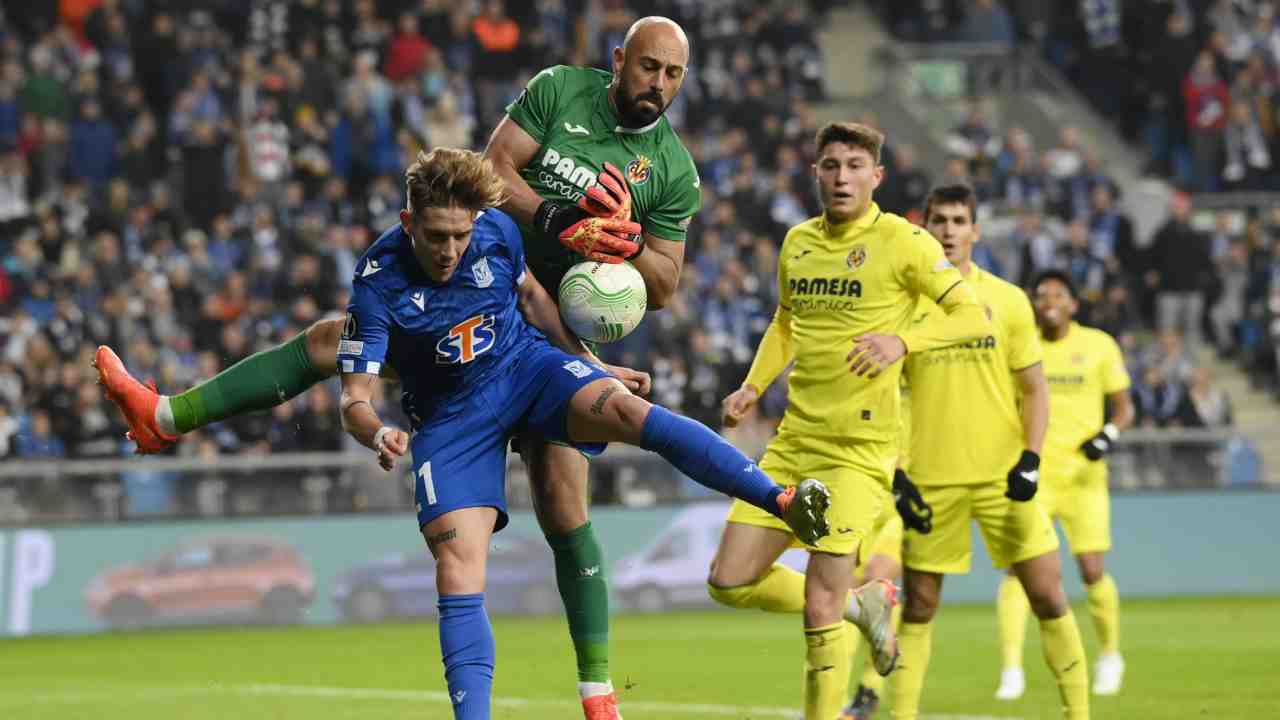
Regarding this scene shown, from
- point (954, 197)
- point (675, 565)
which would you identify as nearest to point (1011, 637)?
point (954, 197)

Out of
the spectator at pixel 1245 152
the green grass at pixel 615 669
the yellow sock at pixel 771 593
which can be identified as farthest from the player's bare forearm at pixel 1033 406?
the spectator at pixel 1245 152

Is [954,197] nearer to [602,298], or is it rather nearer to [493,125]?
[602,298]

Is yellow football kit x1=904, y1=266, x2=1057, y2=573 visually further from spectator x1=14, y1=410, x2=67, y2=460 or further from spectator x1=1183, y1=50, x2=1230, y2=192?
spectator x1=1183, y1=50, x2=1230, y2=192

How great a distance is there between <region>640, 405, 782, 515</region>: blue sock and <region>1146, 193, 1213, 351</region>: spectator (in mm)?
16184

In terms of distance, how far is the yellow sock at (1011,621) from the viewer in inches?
481

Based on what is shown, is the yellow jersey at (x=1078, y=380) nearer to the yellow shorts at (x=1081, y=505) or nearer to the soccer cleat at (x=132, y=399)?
the yellow shorts at (x=1081, y=505)

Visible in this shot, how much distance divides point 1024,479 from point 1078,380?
420 cm

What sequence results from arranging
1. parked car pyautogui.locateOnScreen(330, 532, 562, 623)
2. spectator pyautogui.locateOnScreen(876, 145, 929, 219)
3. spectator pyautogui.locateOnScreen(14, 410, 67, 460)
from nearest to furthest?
spectator pyautogui.locateOnScreen(14, 410, 67, 460) → parked car pyautogui.locateOnScreen(330, 532, 562, 623) → spectator pyautogui.locateOnScreen(876, 145, 929, 219)

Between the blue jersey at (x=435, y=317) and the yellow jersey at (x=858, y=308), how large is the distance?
61.8 inches

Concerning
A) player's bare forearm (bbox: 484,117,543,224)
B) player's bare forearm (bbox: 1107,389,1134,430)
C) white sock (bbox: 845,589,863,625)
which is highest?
player's bare forearm (bbox: 484,117,543,224)

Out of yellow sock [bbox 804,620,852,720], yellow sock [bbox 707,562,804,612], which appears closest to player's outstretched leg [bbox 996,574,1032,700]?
yellow sock [bbox 707,562,804,612]

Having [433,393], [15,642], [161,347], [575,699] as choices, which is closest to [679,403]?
[161,347]

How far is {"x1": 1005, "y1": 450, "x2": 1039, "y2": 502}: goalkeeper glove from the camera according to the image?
9633 mm

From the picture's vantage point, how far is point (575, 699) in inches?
468
